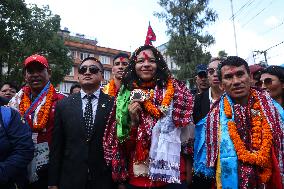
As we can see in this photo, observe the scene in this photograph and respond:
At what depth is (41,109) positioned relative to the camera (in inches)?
162

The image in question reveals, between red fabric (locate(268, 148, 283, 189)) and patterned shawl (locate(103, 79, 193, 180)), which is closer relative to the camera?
red fabric (locate(268, 148, 283, 189))

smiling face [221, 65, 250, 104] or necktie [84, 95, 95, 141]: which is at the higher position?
smiling face [221, 65, 250, 104]

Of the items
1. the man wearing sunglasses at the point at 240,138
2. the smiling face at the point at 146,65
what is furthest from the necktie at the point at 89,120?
the man wearing sunglasses at the point at 240,138

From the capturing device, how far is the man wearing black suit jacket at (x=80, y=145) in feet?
11.2

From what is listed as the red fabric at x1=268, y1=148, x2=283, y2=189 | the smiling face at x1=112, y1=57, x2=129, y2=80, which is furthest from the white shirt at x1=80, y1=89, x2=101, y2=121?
the red fabric at x1=268, y1=148, x2=283, y2=189

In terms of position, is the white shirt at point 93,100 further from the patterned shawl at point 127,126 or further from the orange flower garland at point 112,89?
the orange flower garland at point 112,89

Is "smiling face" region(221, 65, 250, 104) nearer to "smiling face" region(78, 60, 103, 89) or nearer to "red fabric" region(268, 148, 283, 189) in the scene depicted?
"red fabric" region(268, 148, 283, 189)

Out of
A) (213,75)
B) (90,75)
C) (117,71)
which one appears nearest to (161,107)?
(90,75)

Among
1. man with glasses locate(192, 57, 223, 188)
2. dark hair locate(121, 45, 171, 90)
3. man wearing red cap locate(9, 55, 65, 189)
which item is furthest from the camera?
man with glasses locate(192, 57, 223, 188)

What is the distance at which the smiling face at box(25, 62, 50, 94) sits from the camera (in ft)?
14.3

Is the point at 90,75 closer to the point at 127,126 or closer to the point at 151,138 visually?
the point at 127,126

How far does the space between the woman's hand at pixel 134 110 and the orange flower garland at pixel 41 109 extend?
4.39 feet

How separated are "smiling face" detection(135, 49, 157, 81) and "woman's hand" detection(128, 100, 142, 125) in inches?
13.6

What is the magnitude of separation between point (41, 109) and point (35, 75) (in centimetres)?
53
